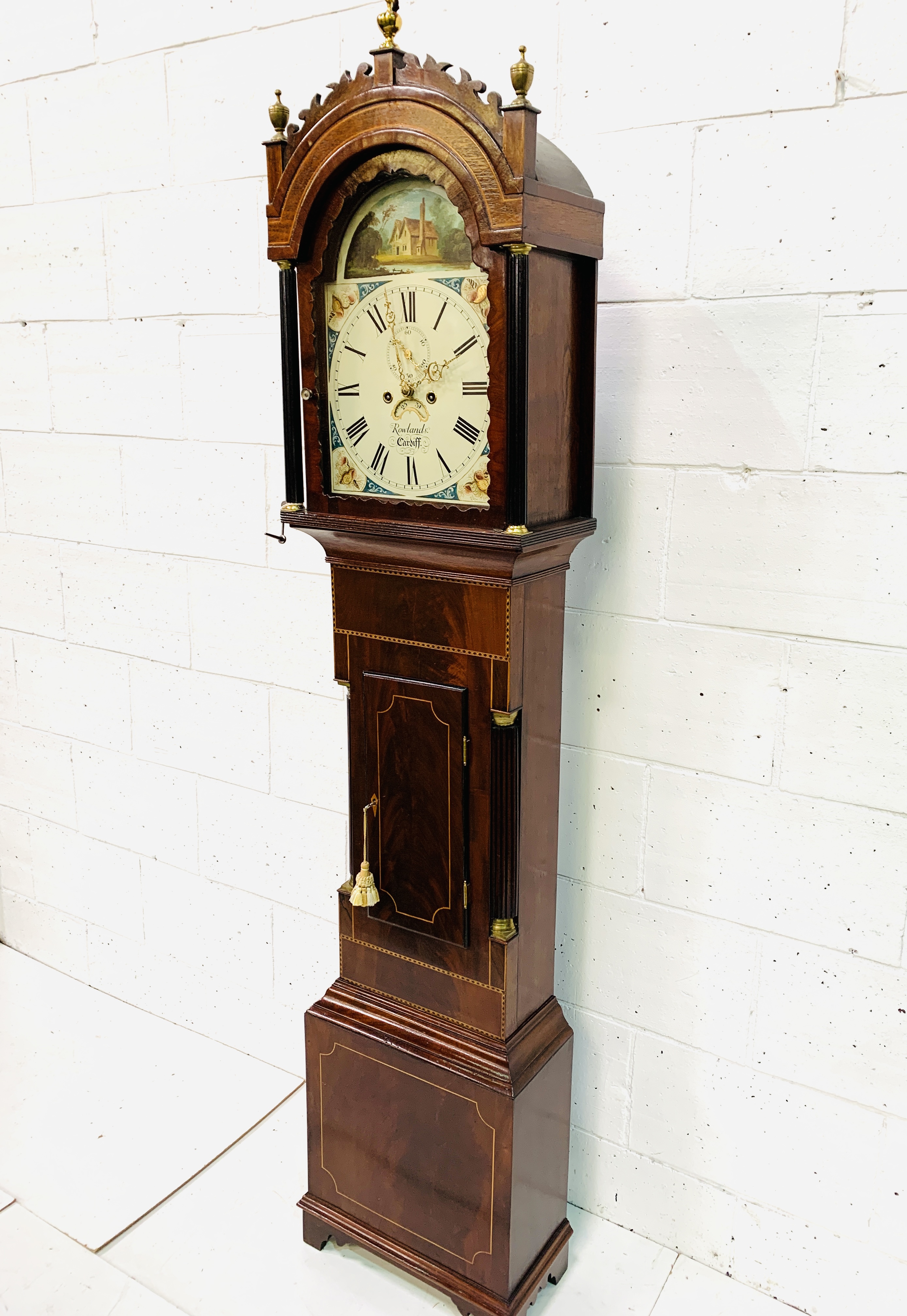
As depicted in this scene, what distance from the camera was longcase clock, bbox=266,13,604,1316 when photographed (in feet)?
4.33

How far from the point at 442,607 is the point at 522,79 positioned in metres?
0.66

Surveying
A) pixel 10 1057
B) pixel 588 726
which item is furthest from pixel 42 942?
pixel 588 726

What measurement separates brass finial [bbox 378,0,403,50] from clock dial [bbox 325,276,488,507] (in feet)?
0.90

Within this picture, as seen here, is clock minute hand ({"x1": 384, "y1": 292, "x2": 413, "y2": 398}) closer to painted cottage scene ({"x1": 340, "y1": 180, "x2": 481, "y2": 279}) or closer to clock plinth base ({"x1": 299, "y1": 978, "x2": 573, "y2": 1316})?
painted cottage scene ({"x1": 340, "y1": 180, "x2": 481, "y2": 279})

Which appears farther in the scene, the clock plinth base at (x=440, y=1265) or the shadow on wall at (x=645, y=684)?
the clock plinth base at (x=440, y=1265)

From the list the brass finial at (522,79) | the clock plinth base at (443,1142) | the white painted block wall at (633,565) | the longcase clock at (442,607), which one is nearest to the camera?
the brass finial at (522,79)

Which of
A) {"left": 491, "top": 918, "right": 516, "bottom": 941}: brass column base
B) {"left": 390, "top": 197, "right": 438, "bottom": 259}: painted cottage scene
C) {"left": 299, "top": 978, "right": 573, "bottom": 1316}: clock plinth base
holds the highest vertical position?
{"left": 390, "top": 197, "right": 438, "bottom": 259}: painted cottage scene

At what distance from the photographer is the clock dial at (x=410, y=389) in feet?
4.43

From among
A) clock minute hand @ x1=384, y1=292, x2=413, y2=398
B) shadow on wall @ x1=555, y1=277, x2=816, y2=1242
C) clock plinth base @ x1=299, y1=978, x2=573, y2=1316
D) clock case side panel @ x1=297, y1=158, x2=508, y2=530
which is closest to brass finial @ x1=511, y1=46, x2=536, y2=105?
clock case side panel @ x1=297, y1=158, x2=508, y2=530

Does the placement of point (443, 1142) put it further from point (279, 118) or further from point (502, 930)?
point (279, 118)

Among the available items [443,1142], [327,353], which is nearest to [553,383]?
[327,353]

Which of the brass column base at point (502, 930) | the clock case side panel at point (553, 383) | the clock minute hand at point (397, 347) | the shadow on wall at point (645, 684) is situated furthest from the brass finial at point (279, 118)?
the brass column base at point (502, 930)

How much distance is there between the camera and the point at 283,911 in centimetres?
226

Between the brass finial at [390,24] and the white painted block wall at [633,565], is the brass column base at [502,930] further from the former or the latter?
the brass finial at [390,24]
